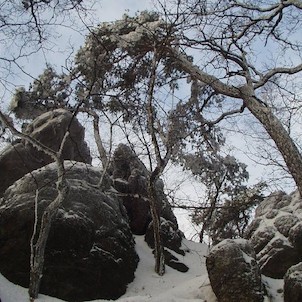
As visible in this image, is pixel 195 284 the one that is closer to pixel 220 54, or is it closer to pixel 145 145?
pixel 145 145

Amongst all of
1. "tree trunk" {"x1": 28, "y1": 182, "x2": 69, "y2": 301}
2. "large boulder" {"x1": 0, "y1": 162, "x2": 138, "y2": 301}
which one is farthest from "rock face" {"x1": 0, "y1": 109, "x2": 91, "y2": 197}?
"tree trunk" {"x1": 28, "y1": 182, "x2": 69, "y2": 301}

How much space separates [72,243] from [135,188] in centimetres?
620

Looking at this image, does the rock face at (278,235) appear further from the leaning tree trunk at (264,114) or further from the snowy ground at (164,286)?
the leaning tree trunk at (264,114)

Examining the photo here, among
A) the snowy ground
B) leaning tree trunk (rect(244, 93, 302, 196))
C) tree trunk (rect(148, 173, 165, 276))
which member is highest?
leaning tree trunk (rect(244, 93, 302, 196))

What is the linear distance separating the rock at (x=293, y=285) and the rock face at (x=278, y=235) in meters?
1.67

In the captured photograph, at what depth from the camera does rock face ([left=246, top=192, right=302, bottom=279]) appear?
10305 mm

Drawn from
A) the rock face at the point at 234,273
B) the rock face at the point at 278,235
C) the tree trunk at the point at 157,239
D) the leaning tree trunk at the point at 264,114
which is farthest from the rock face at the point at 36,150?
the rock face at the point at 234,273

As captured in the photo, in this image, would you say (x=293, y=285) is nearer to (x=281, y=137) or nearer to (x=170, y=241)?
(x=281, y=137)

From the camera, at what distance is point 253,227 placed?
40.2 ft

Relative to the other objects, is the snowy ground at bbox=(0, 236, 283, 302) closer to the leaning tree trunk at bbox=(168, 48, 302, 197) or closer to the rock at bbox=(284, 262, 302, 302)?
the rock at bbox=(284, 262, 302, 302)

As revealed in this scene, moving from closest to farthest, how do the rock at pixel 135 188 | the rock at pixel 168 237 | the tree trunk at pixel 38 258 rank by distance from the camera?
the tree trunk at pixel 38 258 → the rock at pixel 168 237 → the rock at pixel 135 188

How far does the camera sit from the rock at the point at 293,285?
8.09 metres

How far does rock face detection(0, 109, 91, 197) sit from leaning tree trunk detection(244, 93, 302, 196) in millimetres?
8134

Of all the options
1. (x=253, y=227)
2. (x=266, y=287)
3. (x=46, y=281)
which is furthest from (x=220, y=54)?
(x=46, y=281)
